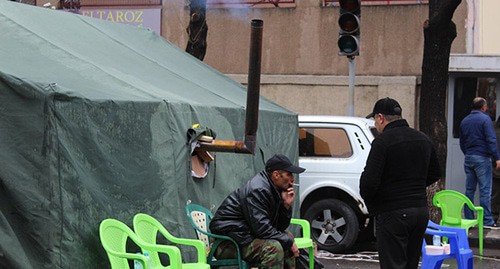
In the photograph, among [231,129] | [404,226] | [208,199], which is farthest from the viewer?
[231,129]

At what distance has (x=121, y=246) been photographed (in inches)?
293

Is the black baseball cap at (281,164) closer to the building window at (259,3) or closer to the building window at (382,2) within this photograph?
the building window at (382,2)

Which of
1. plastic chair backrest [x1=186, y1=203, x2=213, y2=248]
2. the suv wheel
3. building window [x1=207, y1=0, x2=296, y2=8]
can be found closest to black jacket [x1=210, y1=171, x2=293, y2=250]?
plastic chair backrest [x1=186, y1=203, x2=213, y2=248]

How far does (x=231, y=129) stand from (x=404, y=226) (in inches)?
111

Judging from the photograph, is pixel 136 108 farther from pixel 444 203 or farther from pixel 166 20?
pixel 166 20

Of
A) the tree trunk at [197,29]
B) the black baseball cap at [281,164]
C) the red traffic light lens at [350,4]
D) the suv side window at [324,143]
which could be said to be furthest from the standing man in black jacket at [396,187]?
the tree trunk at [197,29]

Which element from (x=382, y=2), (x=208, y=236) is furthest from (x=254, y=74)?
(x=382, y=2)

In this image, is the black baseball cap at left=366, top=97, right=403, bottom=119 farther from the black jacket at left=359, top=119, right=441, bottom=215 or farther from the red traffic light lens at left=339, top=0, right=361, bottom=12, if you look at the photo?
the red traffic light lens at left=339, top=0, right=361, bottom=12

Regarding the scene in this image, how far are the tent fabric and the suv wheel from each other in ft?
7.66

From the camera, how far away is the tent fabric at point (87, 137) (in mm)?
6844

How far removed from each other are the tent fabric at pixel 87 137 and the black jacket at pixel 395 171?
1797 mm

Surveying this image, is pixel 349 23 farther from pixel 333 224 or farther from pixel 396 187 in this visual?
pixel 396 187

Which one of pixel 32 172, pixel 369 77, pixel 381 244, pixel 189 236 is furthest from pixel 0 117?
pixel 369 77

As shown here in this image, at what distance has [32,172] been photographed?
6.88 meters
